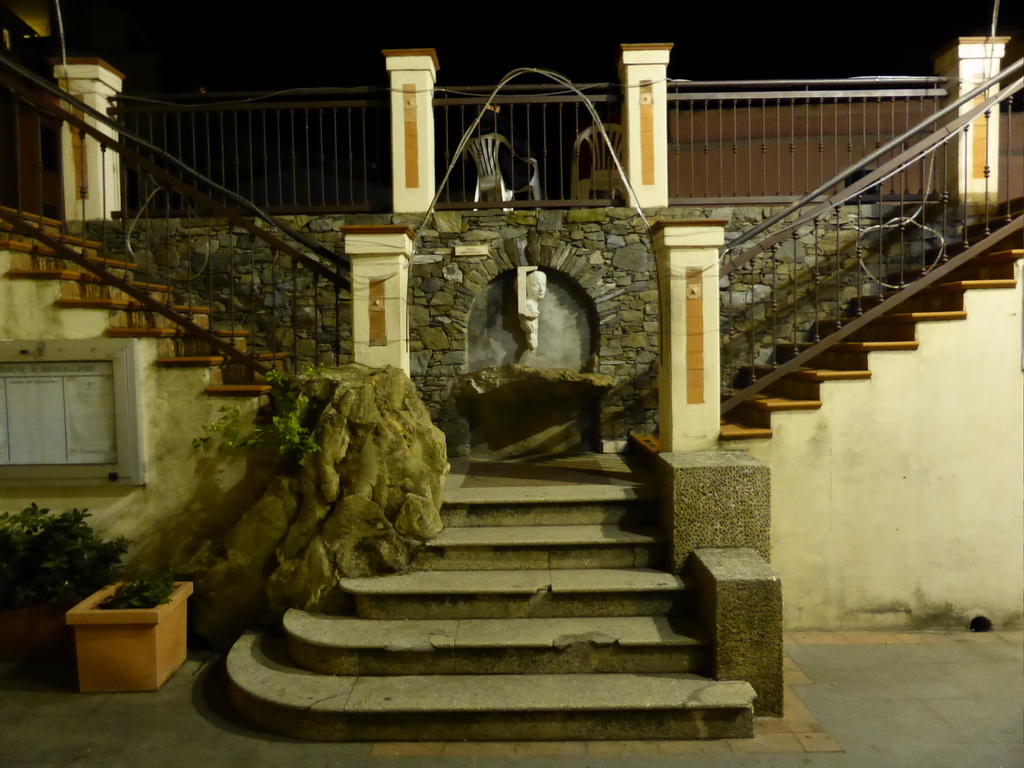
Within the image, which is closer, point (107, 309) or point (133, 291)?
point (107, 309)

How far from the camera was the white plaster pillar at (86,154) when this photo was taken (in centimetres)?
672

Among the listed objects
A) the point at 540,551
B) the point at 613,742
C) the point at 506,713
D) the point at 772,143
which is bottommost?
the point at 613,742

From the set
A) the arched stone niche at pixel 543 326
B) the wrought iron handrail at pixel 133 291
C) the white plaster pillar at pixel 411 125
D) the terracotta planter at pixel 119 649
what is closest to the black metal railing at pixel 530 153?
the white plaster pillar at pixel 411 125

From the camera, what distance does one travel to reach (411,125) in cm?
658

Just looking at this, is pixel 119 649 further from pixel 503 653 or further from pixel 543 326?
pixel 543 326

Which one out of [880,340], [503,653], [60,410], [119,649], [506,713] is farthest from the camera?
[880,340]

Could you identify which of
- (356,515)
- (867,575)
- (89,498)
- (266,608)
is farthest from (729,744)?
(89,498)

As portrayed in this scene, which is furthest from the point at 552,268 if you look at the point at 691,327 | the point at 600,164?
the point at 691,327

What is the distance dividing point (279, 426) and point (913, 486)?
390 cm

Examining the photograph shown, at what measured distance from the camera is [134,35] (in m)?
13.1

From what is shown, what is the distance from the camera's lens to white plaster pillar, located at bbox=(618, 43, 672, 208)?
6.56 m

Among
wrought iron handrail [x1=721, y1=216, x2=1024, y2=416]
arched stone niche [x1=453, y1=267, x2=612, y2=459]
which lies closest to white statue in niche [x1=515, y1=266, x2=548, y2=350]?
arched stone niche [x1=453, y1=267, x2=612, y2=459]

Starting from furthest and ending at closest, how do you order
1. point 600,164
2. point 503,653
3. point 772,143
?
point 772,143 → point 600,164 → point 503,653

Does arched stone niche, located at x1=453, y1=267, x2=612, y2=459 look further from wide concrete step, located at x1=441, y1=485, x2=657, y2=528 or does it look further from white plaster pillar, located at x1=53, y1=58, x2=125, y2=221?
white plaster pillar, located at x1=53, y1=58, x2=125, y2=221
